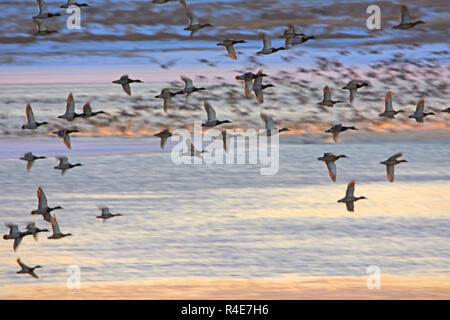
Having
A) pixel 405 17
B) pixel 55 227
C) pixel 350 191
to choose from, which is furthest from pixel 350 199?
pixel 55 227

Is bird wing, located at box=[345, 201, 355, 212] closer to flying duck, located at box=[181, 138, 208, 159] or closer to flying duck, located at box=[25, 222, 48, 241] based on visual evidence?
flying duck, located at box=[25, 222, 48, 241]

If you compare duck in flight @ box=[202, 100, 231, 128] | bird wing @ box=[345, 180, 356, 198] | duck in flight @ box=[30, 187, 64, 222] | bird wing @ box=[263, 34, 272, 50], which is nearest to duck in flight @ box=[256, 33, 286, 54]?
bird wing @ box=[263, 34, 272, 50]

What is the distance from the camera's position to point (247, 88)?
3366 centimetres

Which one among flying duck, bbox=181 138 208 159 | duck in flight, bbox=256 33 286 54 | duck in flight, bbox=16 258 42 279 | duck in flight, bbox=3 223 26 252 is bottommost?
duck in flight, bbox=16 258 42 279

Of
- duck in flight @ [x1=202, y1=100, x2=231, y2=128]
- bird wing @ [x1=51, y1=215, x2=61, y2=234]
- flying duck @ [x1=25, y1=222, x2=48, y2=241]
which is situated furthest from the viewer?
duck in flight @ [x1=202, y1=100, x2=231, y2=128]

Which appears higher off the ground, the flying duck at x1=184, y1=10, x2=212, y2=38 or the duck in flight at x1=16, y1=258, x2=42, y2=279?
the flying duck at x1=184, y1=10, x2=212, y2=38

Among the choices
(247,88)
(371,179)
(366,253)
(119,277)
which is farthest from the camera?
(371,179)

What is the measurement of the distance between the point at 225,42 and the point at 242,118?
16.3 metres

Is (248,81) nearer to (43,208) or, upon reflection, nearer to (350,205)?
(350,205)

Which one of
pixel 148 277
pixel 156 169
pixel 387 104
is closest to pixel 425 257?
pixel 387 104

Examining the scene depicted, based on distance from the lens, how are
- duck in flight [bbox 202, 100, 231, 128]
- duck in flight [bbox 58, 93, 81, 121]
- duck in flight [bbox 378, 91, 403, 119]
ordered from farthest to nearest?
duck in flight [bbox 378, 91, 403, 119], duck in flight [bbox 58, 93, 81, 121], duck in flight [bbox 202, 100, 231, 128]

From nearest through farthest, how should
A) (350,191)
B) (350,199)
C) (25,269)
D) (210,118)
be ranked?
1. (25,269)
2. (350,199)
3. (210,118)
4. (350,191)

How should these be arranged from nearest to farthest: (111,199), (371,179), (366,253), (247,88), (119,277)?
(119,277), (366,253), (247,88), (111,199), (371,179)

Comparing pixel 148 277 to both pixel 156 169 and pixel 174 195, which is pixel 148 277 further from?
pixel 156 169
